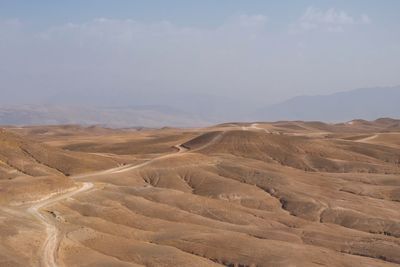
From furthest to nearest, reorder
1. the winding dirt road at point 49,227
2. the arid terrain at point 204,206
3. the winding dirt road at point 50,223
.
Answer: the arid terrain at point 204,206 < the winding dirt road at point 50,223 < the winding dirt road at point 49,227

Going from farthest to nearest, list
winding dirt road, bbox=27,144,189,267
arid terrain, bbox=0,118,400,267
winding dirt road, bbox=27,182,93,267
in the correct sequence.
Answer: arid terrain, bbox=0,118,400,267 → winding dirt road, bbox=27,144,189,267 → winding dirt road, bbox=27,182,93,267

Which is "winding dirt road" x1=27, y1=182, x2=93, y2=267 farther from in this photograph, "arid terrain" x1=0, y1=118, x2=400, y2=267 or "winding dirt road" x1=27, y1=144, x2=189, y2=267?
"arid terrain" x1=0, y1=118, x2=400, y2=267

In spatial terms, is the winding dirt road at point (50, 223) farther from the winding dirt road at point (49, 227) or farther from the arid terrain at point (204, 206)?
the arid terrain at point (204, 206)

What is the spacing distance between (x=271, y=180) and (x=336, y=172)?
88.9 ft

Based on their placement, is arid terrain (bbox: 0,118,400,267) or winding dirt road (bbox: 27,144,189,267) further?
arid terrain (bbox: 0,118,400,267)

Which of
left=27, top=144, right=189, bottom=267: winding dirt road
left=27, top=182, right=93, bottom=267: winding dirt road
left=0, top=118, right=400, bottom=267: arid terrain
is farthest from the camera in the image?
left=0, top=118, right=400, bottom=267: arid terrain

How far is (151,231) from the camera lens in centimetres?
6309

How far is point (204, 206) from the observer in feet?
256

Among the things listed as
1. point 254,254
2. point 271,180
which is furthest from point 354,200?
point 254,254

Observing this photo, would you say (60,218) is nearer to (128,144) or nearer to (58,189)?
(58,189)

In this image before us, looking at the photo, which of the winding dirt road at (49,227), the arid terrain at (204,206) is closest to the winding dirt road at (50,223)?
the winding dirt road at (49,227)

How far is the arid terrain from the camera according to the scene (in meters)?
54.1

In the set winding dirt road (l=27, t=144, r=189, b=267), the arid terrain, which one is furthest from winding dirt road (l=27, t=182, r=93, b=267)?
the arid terrain

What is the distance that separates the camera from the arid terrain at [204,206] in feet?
178
